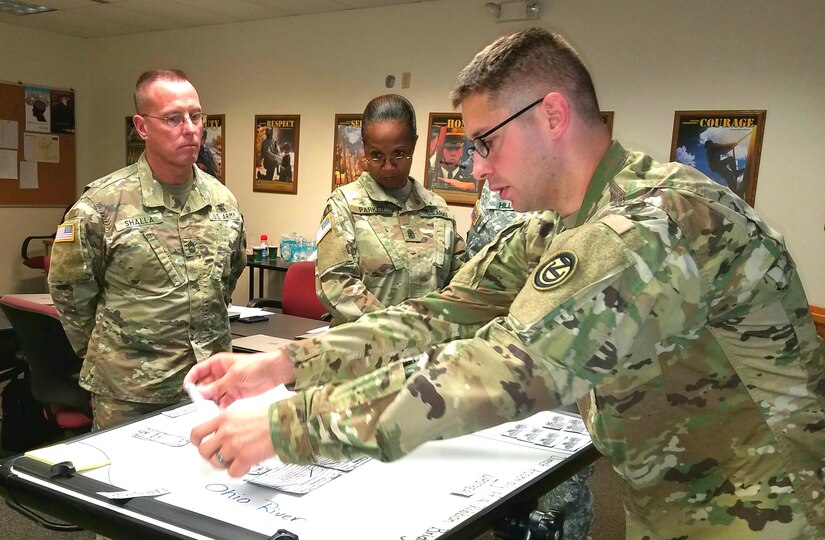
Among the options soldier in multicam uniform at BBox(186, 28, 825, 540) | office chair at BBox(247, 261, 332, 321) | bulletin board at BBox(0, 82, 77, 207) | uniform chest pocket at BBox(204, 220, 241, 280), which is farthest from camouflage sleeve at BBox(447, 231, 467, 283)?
bulletin board at BBox(0, 82, 77, 207)

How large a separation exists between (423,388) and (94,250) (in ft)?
5.11

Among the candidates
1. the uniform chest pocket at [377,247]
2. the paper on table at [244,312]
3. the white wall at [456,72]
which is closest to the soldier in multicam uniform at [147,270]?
the uniform chest pocket at [377,247]

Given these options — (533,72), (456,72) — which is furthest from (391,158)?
(456,72)

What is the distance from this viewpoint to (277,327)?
318cm

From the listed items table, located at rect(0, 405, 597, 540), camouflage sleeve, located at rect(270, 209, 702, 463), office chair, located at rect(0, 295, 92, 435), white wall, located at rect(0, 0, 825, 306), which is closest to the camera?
camouflage sleeve, located at rect(270, 209, 702, 463)

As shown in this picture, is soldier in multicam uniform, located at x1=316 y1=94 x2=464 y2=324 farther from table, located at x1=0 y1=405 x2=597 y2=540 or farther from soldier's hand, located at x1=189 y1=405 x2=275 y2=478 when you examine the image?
soldier's hand, located at x1=189 y1=405 x2=275 y2=478

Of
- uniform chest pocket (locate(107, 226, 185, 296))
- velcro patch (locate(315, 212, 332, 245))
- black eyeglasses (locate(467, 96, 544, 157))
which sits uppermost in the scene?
black eyeglasses (locate(467, 96, 544, 157))

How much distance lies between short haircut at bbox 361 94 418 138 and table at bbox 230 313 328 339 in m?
1.14

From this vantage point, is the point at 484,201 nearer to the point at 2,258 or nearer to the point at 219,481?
the point at 219,481

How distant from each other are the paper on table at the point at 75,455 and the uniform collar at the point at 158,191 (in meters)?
0.95

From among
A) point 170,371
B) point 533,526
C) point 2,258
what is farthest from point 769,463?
point 2,258

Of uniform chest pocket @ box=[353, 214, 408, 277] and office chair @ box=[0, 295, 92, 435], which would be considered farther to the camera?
office chair @ box=[0, 295, 92, 435]

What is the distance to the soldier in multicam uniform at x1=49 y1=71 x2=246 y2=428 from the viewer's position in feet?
6.71

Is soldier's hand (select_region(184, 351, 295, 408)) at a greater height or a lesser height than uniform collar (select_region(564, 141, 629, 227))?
lesser
